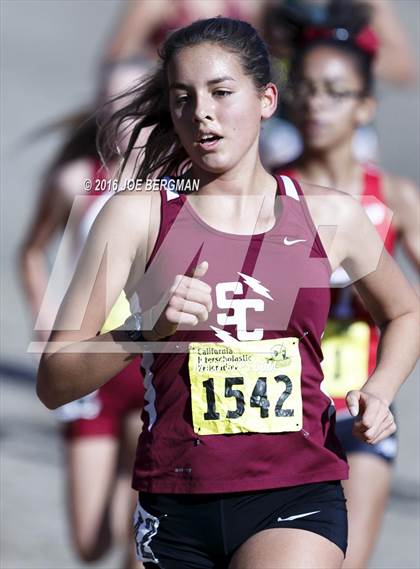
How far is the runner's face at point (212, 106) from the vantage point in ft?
11.0

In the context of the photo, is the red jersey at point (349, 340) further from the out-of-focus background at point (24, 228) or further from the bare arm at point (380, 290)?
the out-of-focus background at point (24, 228)

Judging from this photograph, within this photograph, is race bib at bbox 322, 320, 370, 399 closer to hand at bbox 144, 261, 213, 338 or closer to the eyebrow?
the eyebrow

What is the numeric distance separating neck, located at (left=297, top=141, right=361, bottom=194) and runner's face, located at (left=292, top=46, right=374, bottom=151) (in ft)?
0.08

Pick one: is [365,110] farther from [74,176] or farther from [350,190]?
[74,176]

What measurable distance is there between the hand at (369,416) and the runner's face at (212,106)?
0.58 m

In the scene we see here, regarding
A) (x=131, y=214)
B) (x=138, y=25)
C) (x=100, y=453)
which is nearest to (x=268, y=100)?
(x=131, y=214)

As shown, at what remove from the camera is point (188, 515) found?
133 inches

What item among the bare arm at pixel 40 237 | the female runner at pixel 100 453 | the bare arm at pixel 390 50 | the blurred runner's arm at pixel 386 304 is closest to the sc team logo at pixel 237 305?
the blurred runner's arm at pixel 386 304

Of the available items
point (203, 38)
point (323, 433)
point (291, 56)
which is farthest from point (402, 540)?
point (203, 38)

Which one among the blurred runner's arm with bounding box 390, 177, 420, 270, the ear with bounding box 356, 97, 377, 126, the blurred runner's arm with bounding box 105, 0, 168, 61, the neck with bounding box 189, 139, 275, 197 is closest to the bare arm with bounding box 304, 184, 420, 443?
the neck with bounding box 189, 139, 275, 197

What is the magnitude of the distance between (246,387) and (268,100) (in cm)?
66

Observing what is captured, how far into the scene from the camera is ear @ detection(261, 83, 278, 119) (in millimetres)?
3535

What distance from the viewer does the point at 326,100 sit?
5.27 metres

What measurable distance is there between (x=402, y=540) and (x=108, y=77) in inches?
81.9
